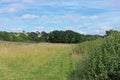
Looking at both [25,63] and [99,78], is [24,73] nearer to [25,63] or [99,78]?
[25,63]

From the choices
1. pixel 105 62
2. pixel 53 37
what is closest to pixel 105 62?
pixel 105 62

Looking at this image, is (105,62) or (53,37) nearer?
(105,62)

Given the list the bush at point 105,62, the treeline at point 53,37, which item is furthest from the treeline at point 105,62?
the treeline at point 53,37

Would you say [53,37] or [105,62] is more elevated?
[53,37]

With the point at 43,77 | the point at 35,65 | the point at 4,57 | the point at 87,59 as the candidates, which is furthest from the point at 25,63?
the point at 87,59

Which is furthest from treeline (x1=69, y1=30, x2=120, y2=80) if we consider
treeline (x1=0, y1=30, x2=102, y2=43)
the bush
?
treeline (x1=0, y1=30, x2=102, y2=43)

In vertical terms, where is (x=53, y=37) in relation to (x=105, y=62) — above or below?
above

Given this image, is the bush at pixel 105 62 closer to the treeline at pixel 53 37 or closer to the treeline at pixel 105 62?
the treeline at pixel 105 62

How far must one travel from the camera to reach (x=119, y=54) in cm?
1412

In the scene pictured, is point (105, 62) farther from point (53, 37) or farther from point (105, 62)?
point (53, 37)

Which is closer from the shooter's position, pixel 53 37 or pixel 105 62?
pixel 105 62

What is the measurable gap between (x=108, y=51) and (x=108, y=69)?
0.69 meters

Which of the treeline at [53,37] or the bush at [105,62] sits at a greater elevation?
the treeline at [53,37]

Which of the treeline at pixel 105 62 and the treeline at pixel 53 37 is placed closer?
the treeline at pixel 105 62
